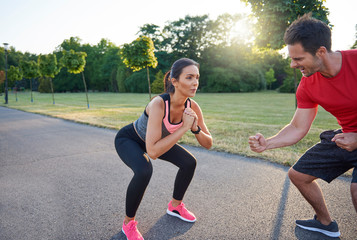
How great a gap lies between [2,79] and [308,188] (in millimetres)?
66711

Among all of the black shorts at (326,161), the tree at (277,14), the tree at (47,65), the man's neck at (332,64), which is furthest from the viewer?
the tree at (47,65)

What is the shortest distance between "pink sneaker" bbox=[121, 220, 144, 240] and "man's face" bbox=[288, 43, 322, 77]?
2169mm

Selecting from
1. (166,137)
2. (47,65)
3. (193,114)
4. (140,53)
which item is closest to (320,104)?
(193,114)

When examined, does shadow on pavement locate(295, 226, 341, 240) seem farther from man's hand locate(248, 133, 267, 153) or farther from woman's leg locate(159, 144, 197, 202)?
woman's leg locate(159, 144, 197, 202)

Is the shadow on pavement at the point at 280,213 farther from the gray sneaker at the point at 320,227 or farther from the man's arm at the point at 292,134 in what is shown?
the man's arm at the point at 292,134

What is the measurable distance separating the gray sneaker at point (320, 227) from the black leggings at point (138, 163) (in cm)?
128

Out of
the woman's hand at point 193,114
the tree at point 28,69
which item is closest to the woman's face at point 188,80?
the woman's hand at point 193,114

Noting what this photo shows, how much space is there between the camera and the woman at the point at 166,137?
235cm

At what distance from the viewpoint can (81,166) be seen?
4.91 m

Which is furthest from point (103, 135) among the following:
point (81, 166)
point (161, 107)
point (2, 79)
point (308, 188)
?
point (2, 79)

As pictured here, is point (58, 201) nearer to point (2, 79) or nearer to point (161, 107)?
point (161, 107)

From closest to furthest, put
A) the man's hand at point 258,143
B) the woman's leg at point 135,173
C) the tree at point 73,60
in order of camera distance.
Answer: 1. the woman's leg at point 135,173
2. the man's hand at point 258,143
3. the tree at point 73,60

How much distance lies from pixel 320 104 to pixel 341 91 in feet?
0.68

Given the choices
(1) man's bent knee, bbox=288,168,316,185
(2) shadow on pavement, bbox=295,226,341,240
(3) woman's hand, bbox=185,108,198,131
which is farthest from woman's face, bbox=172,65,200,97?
(2) shadow on pavement, bbox=295,226,341,240
